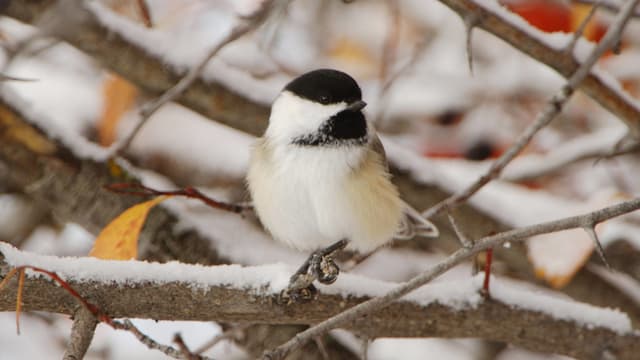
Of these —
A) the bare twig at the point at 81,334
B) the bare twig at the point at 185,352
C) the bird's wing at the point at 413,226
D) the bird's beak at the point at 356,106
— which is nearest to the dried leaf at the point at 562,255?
the bird's wing at the point at 413,226

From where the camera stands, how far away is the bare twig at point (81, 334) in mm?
1526

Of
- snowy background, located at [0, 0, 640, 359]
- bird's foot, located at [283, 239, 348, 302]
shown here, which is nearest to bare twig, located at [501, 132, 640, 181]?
snowy background, located at [0, 0, 640, 359]

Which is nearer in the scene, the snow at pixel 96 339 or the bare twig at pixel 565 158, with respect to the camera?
the bare twig at pixel 565 158

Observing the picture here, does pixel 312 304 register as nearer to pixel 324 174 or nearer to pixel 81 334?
pixel 324 174

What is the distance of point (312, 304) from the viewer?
1.84m

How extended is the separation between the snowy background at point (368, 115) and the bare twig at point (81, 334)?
1.00 meters

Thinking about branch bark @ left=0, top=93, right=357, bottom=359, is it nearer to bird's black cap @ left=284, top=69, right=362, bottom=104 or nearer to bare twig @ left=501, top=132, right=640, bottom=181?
bird's black cap @ left=284, top=69, right=362, bottom=104

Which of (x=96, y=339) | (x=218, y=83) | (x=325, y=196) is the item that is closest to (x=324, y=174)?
(x=325, y=196)

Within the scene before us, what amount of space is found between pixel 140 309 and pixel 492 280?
2.84 feet

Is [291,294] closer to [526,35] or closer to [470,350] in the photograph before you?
[526,35]

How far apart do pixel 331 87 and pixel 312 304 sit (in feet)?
1.91

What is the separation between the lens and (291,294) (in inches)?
68.9

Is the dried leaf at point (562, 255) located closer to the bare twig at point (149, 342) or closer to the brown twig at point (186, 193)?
the brown twig at point (186, 193)

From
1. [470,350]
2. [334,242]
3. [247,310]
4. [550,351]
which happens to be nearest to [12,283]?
[247,310]
